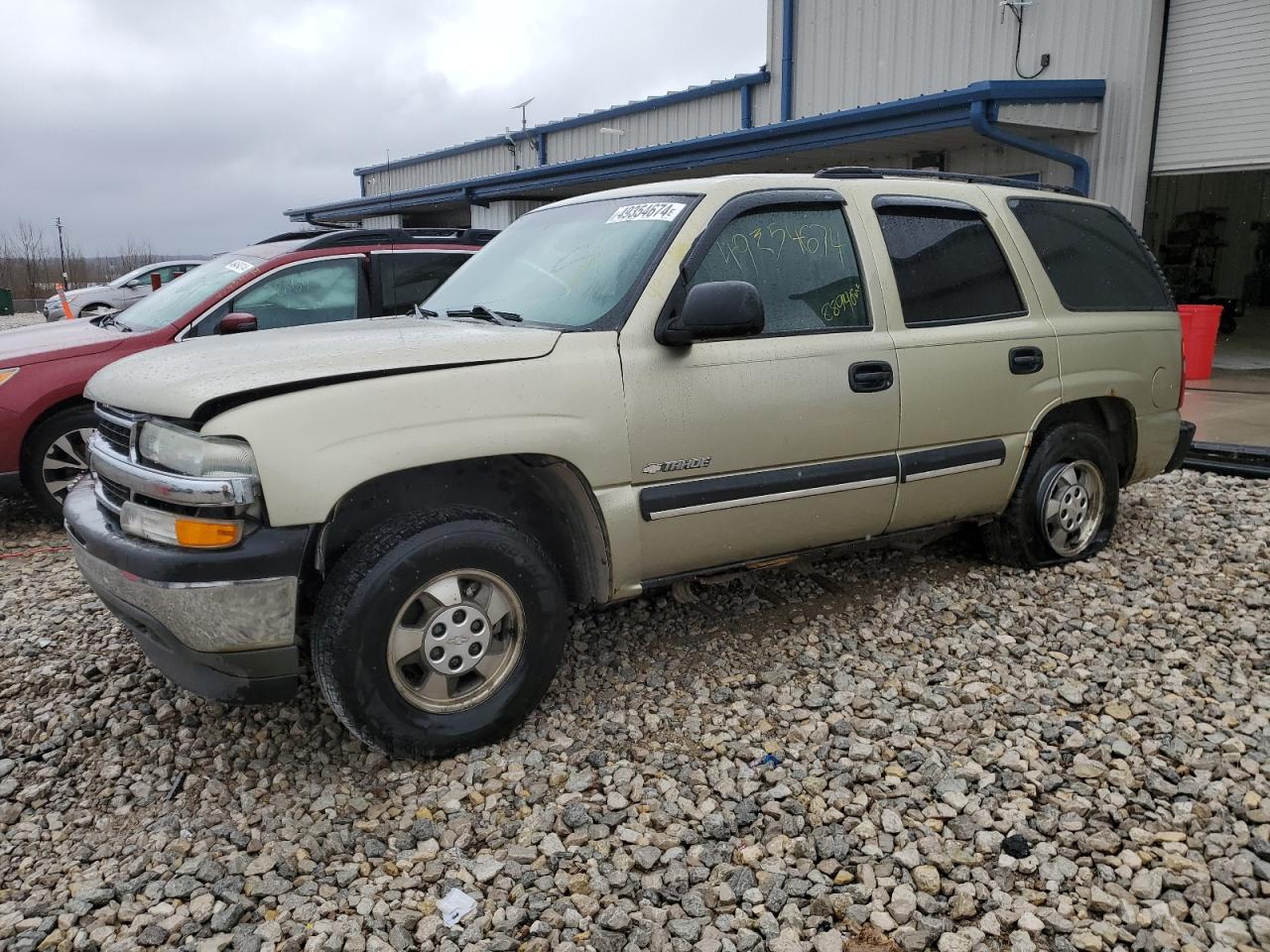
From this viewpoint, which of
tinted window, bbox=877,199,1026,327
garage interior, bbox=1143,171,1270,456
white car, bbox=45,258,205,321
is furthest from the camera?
white car, bbox=45,258,205,321

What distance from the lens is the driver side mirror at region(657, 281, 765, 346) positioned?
10.2 feet

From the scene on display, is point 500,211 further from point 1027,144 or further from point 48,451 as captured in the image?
point 48,451

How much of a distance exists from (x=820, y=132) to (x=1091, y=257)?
23.1ft

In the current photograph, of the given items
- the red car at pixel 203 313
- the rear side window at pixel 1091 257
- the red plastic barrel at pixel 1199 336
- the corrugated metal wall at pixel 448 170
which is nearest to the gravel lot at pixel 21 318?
the corrugated metal wall at pixel 448 170

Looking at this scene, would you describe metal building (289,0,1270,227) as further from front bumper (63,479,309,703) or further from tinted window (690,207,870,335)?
front bumper (63,479,309,703)

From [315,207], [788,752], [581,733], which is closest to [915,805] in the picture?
[788,752]

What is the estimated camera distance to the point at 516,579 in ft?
10.1

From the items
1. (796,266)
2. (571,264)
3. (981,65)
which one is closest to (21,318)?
(981,65)

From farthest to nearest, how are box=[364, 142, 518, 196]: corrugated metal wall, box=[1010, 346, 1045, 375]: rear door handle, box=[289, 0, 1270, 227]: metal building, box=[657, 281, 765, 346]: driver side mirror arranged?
box=[364, 142, 518, 196]: corrugated metal wall → box=[289, 0, 1270, 227]: metal building → box=[1010, 346, 1045, 375]: rear door handle → box=[657, 281, 765, 346]: driver side mirror

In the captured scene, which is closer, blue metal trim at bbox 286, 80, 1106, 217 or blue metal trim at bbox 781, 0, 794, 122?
blue metal trim at bbox 286, 80, 1106, 217

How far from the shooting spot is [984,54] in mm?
11219

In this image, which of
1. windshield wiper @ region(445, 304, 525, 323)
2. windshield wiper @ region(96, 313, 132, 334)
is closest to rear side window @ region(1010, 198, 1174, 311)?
windshield wiper @ region(445, 304, 525, 323)

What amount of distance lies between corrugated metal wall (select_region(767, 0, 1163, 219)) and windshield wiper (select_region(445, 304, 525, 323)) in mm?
8848

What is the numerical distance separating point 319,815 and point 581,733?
36.2 inches
